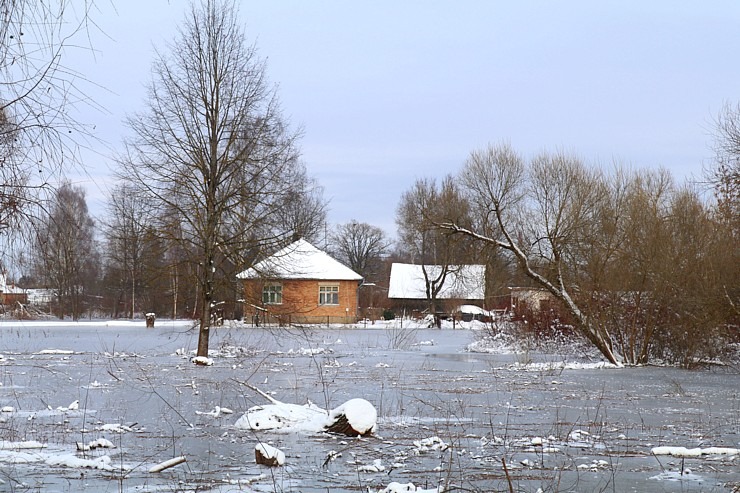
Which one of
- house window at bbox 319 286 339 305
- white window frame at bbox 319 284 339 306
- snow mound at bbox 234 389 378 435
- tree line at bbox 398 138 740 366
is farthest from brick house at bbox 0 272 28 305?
house window at bbox 319 286 339 305

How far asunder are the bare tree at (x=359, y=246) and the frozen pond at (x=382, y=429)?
215 feet

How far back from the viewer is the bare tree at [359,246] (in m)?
89.9

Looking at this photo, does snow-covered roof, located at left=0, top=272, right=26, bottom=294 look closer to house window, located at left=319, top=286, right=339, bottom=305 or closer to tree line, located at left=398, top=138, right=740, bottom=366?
tree line, located at left=398, top=138, right=740, bottom=366

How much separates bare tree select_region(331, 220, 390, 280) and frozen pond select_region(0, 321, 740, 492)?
65.4 meters

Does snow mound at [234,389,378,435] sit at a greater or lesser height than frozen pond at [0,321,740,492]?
greater

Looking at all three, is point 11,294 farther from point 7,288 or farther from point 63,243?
point 63,243

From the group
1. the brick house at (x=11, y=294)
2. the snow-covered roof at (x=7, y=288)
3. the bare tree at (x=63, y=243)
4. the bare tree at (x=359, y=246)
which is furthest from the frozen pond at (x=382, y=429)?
the bare tree at (x=359, y=246)

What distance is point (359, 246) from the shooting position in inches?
3553

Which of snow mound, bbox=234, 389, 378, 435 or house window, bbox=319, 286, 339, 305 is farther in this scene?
house window, bbox=319, 286, 339, 305

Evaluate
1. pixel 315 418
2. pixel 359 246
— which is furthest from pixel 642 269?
pixel 359 246

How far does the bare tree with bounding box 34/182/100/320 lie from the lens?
5.58 metres

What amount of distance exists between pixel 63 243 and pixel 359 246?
84.3 meters

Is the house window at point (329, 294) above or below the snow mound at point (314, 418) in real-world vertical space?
above

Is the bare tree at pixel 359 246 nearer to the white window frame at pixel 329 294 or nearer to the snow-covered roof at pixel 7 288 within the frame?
the white window frame at pixel 329 294
